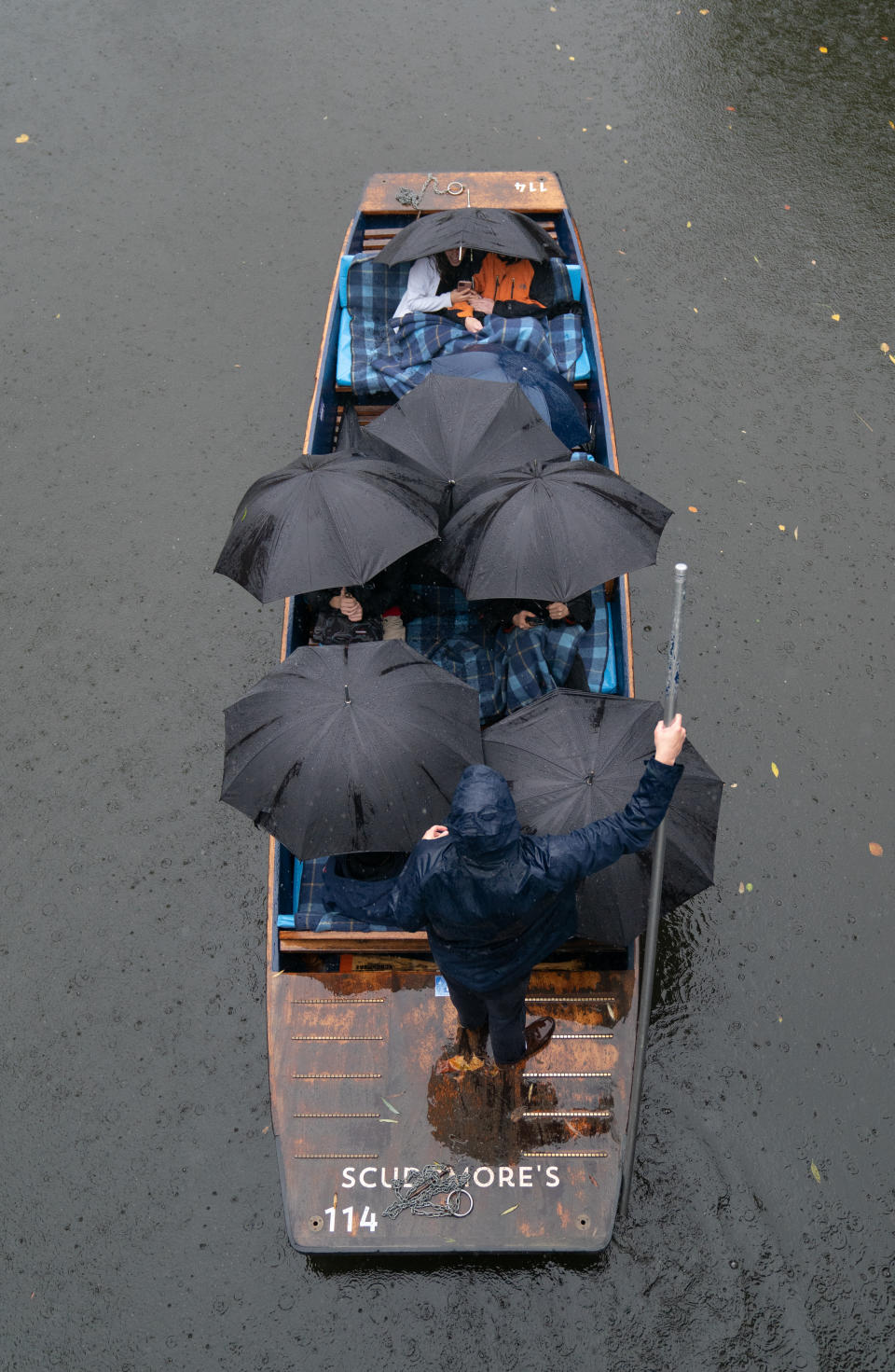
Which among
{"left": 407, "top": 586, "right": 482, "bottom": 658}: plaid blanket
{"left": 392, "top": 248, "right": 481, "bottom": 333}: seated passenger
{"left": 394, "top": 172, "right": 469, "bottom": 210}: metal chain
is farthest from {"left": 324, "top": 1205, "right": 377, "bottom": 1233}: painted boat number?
{"left": 394, "top": 172, "right": 469, "bottom": 210}: metal chain

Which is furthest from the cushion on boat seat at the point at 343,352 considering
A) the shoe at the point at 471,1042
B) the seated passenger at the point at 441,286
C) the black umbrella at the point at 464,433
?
the shoe at the point at 471,1042

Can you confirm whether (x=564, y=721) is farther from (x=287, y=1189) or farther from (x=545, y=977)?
(x=287, y=1189)

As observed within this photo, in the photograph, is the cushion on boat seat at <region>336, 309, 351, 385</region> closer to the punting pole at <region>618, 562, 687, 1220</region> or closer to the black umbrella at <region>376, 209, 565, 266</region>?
the black umbrella at <region>376, 209, 565, 266</region>

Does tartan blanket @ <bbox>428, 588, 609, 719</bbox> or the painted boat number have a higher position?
tartan blanket @ <bbox>428, 588, 609, 719</bbox>

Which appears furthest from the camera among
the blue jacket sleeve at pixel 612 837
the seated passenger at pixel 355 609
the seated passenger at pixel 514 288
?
the seated passenger at pixel 514 288

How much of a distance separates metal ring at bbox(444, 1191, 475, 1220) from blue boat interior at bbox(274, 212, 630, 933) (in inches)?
47.4

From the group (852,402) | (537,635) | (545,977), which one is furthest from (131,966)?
(852,402)

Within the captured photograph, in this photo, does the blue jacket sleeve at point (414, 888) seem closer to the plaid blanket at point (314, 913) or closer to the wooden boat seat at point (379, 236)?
the plaid blanket at point (314, 913)

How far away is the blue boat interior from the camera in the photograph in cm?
528

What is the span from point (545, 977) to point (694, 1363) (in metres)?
1.87

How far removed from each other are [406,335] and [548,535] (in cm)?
266

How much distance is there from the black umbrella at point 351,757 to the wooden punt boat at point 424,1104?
69 cm

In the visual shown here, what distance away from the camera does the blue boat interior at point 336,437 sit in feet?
17.3

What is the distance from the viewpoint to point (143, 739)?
669 centimetres
